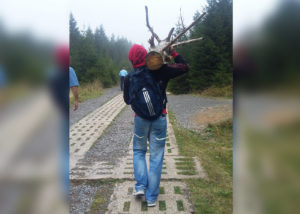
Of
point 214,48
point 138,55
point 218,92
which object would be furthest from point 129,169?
point 214,48

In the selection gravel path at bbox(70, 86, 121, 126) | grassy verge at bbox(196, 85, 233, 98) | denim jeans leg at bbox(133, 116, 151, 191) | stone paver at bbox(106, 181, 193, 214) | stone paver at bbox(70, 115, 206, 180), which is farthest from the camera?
grassy verge at bbox(196, 85, 233, 98)

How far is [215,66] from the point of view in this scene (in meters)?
15.9

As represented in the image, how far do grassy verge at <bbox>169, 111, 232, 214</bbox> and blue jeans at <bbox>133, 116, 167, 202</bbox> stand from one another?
478 mm

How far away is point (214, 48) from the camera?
51.0 feet

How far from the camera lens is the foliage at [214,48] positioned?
15.1m

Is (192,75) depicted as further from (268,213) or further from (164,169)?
(268,213)

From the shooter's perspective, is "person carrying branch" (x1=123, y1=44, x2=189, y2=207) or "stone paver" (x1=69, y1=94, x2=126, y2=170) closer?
"person carrying branch" (x1=123, y1=44, x2=189, y2=207)

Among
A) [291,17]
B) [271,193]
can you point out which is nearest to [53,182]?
[271,193]

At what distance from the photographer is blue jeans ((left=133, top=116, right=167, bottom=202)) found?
3.17 m

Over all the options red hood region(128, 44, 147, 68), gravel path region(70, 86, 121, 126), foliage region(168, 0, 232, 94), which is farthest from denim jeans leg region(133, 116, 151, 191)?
foliage region(168, 0, 232, 94)

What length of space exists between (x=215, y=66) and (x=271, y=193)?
15.3 meters

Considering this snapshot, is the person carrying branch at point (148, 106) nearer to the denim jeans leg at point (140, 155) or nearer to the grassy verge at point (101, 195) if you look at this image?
the denim jeans leg at point (140, 155)

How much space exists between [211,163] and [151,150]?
1.71m

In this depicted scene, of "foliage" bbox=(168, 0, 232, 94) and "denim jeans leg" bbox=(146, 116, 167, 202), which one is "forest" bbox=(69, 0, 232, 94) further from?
"denim jeans leg" bbox=(146, 116, 167, 202)
